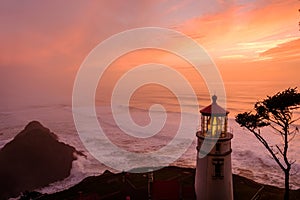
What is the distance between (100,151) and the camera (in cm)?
4166

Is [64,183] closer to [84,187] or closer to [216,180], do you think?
[84,187]

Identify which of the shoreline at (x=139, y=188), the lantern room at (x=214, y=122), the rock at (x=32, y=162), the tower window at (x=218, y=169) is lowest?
the rock at (x=32, y=162)

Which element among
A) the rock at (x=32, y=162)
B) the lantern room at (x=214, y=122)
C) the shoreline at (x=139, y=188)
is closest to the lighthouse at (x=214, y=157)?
the lantern room at (x=214, y=122)

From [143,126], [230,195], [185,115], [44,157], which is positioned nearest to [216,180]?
[230,195]

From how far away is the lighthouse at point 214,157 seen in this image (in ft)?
40.6

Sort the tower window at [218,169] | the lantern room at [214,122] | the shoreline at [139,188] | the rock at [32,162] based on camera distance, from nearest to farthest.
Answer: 1. the tower window at [218,169]
2. the lantern room at [214,122]
3. the shoreline at [139,188]
4. the rock at [32,162]

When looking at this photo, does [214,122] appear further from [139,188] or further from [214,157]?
[139,188]

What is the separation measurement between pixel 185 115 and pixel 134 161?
1624 inches

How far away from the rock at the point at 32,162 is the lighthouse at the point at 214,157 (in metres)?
21.8

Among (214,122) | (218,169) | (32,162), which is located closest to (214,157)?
(218,169)

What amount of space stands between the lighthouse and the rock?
71.6 feet

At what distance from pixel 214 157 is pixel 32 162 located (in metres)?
30.6

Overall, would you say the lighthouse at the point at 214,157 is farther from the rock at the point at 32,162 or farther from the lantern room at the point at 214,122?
the rock at the point at 32,162

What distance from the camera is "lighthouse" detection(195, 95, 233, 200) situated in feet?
40.6
